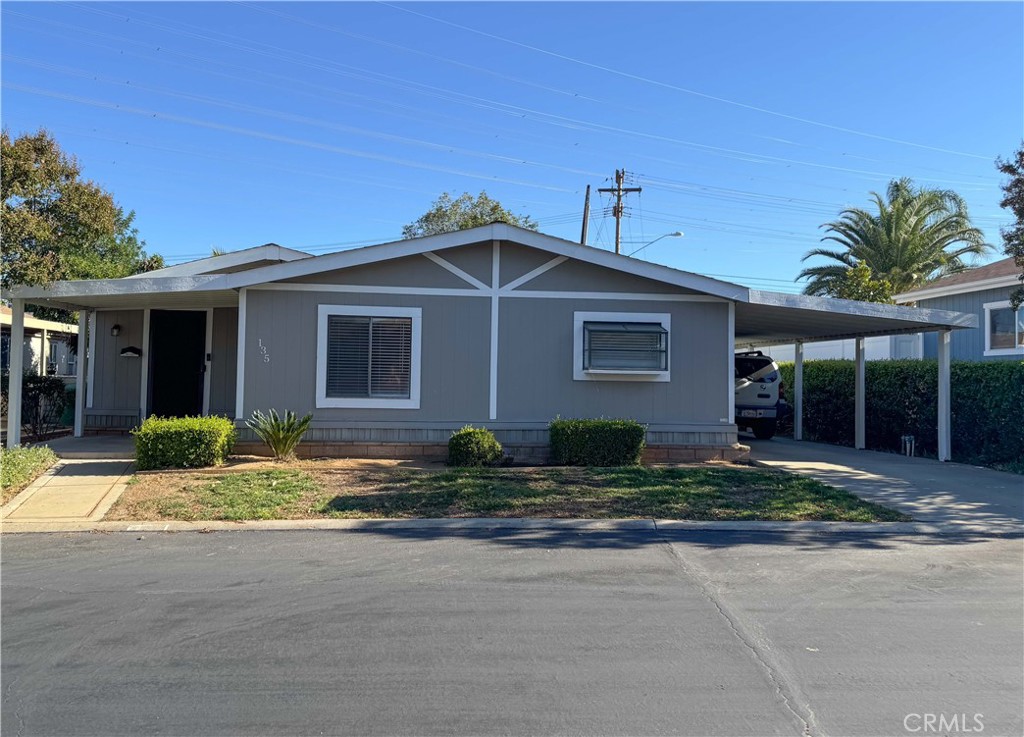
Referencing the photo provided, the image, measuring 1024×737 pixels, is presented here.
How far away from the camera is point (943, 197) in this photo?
2698cm

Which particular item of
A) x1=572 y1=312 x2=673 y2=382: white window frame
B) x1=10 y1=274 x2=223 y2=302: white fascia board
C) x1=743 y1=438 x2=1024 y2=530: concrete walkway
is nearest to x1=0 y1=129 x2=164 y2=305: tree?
x1=10 y1=274 x2=223 y2=302: white fascia board

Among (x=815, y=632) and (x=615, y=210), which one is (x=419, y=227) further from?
(x=815, y=632)

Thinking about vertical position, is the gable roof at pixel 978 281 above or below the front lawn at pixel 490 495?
above

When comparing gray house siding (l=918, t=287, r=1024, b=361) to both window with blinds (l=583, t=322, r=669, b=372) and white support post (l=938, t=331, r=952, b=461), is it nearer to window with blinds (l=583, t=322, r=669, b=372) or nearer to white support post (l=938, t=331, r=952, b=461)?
white support post (l=938, t=331, r=952, b=461)

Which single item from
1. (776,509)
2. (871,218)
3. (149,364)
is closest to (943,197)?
Result: (871,218)

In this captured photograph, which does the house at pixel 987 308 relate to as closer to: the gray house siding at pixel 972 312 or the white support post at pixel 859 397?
the gray house siding at pixel 972 312

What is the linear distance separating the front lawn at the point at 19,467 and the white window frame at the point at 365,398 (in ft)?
12.5

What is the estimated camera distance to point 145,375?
48.9ft

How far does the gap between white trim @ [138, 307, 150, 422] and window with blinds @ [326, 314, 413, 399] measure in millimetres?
4815

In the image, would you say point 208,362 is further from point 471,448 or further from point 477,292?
point 471,448

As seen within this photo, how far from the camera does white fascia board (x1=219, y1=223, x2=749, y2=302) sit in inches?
467

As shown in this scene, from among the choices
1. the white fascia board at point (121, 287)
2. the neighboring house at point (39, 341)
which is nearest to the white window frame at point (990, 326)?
the white fascia board at point (121, 287)

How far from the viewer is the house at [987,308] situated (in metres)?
18.4

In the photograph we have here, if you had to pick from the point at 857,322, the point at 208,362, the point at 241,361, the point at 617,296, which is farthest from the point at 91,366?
the point at 857,322
